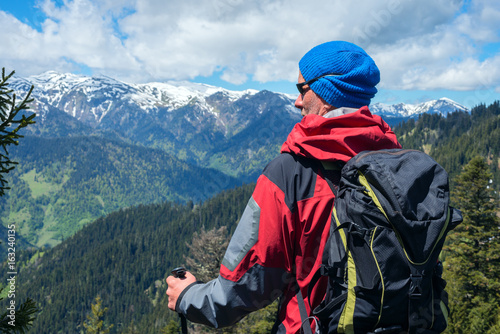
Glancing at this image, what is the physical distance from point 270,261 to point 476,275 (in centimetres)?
2533

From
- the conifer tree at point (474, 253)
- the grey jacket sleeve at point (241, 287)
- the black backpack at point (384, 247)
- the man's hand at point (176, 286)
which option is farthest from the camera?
the conifer tree at point (474, 253)

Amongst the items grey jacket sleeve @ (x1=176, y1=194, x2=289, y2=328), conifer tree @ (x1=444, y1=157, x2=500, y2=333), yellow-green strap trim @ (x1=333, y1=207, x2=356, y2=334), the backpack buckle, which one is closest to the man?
grey jacket sleeve @ (x1=176, y1=194, x2=289, y2=328)

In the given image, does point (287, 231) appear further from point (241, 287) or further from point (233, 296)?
point (233, 296)

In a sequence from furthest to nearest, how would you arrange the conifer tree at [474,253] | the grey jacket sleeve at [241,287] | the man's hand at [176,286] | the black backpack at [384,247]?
the conifer tree at [474,253], the man's hand at [176,286], the grey jacket sleeve at [241,287], the black backpack at [384,247]

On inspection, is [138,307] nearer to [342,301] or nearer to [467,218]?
[467,218]

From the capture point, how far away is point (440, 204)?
2.60 metres

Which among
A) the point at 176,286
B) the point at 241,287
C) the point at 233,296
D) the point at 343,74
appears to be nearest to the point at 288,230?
the point at 241,287

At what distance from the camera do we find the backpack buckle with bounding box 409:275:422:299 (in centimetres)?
247

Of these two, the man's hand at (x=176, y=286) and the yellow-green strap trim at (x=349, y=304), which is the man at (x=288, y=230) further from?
the yellow-green strap trim at (x=349, y=304)

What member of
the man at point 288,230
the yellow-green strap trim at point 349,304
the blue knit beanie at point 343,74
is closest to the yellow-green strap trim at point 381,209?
the man at point 288,230

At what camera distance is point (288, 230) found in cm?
273

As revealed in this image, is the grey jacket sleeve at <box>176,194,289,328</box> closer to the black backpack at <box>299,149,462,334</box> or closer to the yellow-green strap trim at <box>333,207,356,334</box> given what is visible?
the black backpack at <box>299,149,462,334</box>

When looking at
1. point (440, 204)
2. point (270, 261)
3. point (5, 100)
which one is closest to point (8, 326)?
point (5, 100)

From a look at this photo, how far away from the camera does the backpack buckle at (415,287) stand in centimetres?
247
